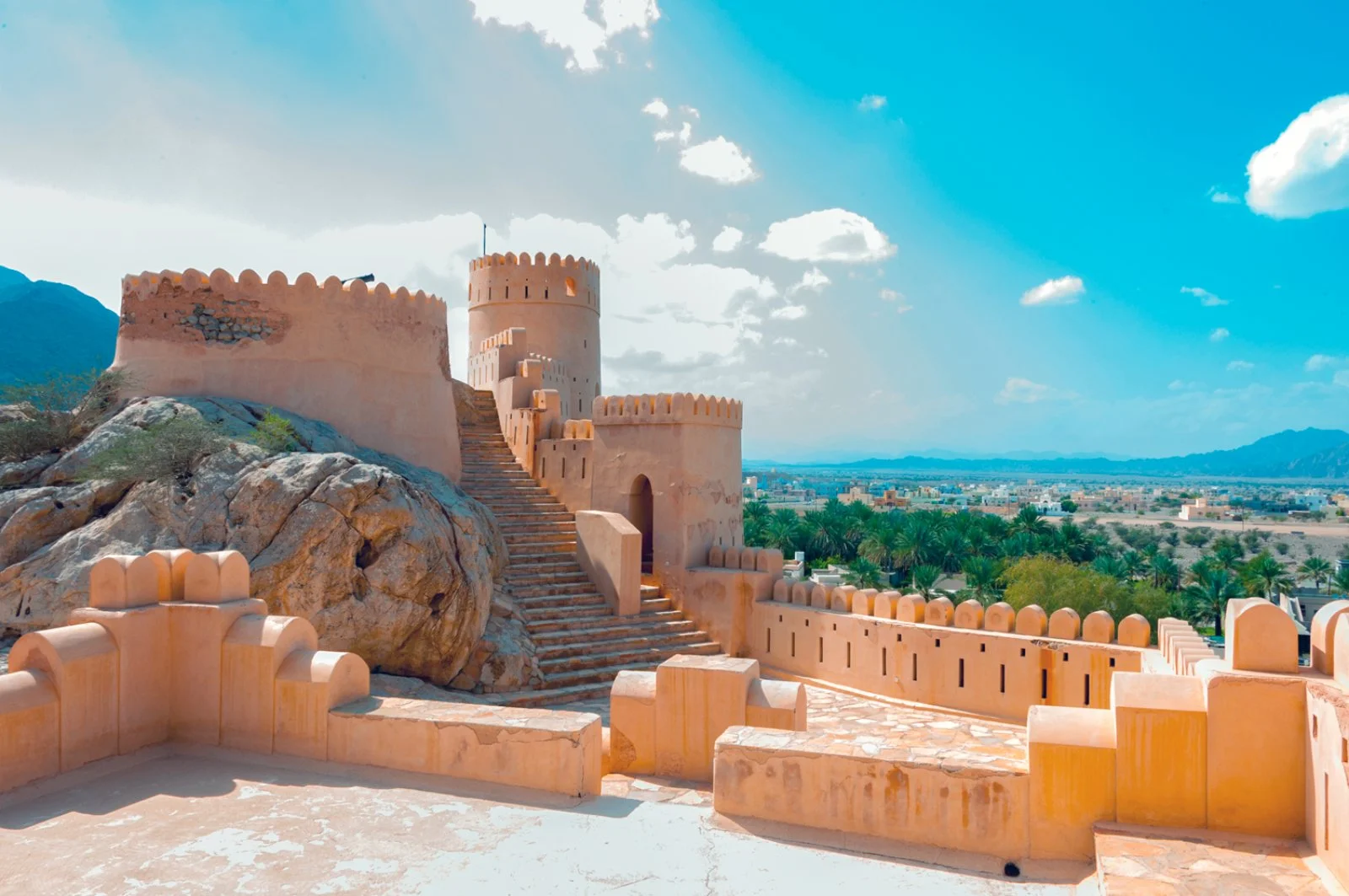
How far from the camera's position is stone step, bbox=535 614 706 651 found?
44.5 ft

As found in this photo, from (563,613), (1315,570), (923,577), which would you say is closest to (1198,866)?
(563,613)

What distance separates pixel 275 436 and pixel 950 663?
936cm

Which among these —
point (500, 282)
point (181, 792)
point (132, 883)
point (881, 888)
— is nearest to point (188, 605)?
point (181, 792)

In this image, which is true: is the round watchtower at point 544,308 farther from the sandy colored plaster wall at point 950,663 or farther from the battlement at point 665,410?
the sandy colored plaster wall at point 950,663

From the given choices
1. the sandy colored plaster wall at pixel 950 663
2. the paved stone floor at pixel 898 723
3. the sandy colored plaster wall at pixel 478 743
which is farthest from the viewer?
the sandy colored plaster wall at pixel 950 663

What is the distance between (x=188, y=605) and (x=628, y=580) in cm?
935

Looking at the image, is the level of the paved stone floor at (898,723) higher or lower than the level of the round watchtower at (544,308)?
lower

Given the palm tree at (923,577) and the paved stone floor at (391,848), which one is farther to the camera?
the palm tree at (923,577)

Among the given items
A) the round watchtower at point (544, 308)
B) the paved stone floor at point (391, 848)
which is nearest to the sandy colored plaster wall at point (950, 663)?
the paved stone floor at point (391, 848)

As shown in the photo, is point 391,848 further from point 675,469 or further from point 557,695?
point 675,469

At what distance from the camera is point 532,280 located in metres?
23.8

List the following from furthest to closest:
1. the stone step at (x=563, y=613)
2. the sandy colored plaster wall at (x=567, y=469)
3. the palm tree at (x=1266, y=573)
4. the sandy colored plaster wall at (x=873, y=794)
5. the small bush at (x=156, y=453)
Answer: the palm tree at (x=1266, y=573)
the sandy colored plaster wall at (x=567, y=469)
the stone step at (x=563, y=613)
the small bush at (x=156, y=453)
the sandy colored plaster wall at (x=873, y=794)

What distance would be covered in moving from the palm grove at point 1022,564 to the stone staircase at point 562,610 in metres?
19.0

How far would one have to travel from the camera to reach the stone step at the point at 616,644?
13258 mm
